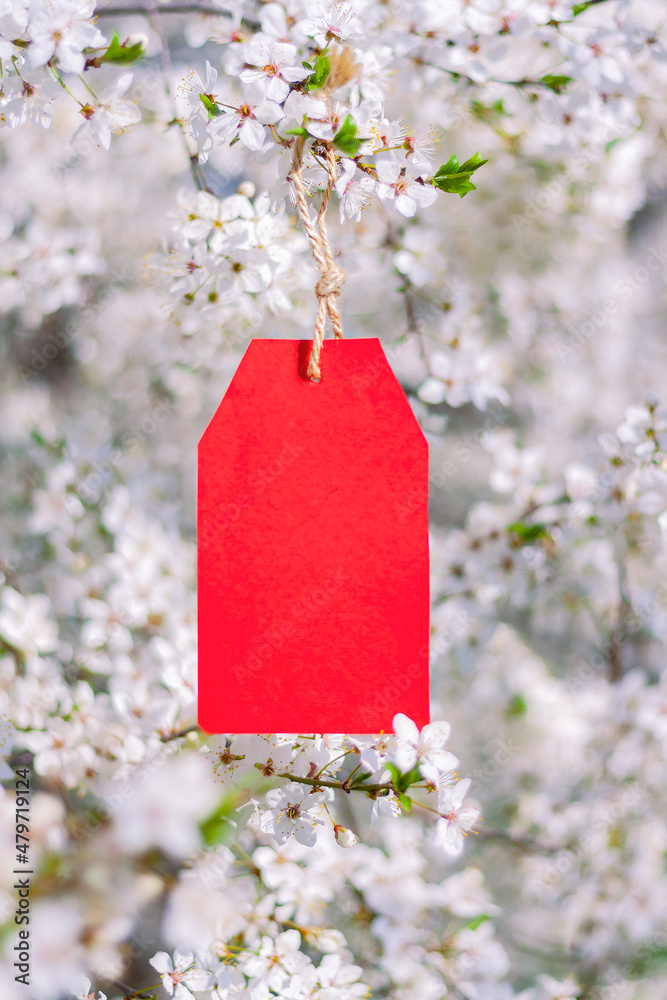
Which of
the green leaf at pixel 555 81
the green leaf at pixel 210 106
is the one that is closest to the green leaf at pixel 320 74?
the green leaf at pixel 210 106

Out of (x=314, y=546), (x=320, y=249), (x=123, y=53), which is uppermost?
(x=123, y=53)

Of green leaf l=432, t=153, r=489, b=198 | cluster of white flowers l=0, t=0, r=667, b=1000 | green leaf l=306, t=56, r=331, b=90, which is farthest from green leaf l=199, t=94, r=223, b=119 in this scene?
green leaf l=432, t=153, r=489, b=198

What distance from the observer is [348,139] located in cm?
63

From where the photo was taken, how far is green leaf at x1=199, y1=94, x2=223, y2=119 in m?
0.72

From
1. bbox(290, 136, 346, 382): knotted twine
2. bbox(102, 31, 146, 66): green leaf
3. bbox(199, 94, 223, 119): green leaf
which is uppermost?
bbox(102, 31, 146, 66): green leaf

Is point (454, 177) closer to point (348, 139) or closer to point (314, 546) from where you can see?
point (348, 139)

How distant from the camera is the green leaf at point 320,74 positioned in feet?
2.11

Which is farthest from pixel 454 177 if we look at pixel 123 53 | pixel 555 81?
pixel 555 81

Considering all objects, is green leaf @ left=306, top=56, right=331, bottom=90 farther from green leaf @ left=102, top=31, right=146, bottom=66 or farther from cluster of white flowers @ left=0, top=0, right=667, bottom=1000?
green leaf @ left=102, top=31, right=146, bottom=66

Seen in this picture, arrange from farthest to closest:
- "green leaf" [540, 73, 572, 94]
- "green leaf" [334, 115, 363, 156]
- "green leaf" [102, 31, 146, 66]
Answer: "green leaf" [540, 73, 572, 94]
"green leaf" [102, 31, 146, 66]
"green leaf" [334, 115, 363, 156]

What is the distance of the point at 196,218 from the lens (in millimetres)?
943

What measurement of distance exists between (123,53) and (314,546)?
553 millimetres

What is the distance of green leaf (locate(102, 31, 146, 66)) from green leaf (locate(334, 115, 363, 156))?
272 mm

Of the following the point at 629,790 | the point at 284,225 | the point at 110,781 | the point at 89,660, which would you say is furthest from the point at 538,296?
the point at 110,781
